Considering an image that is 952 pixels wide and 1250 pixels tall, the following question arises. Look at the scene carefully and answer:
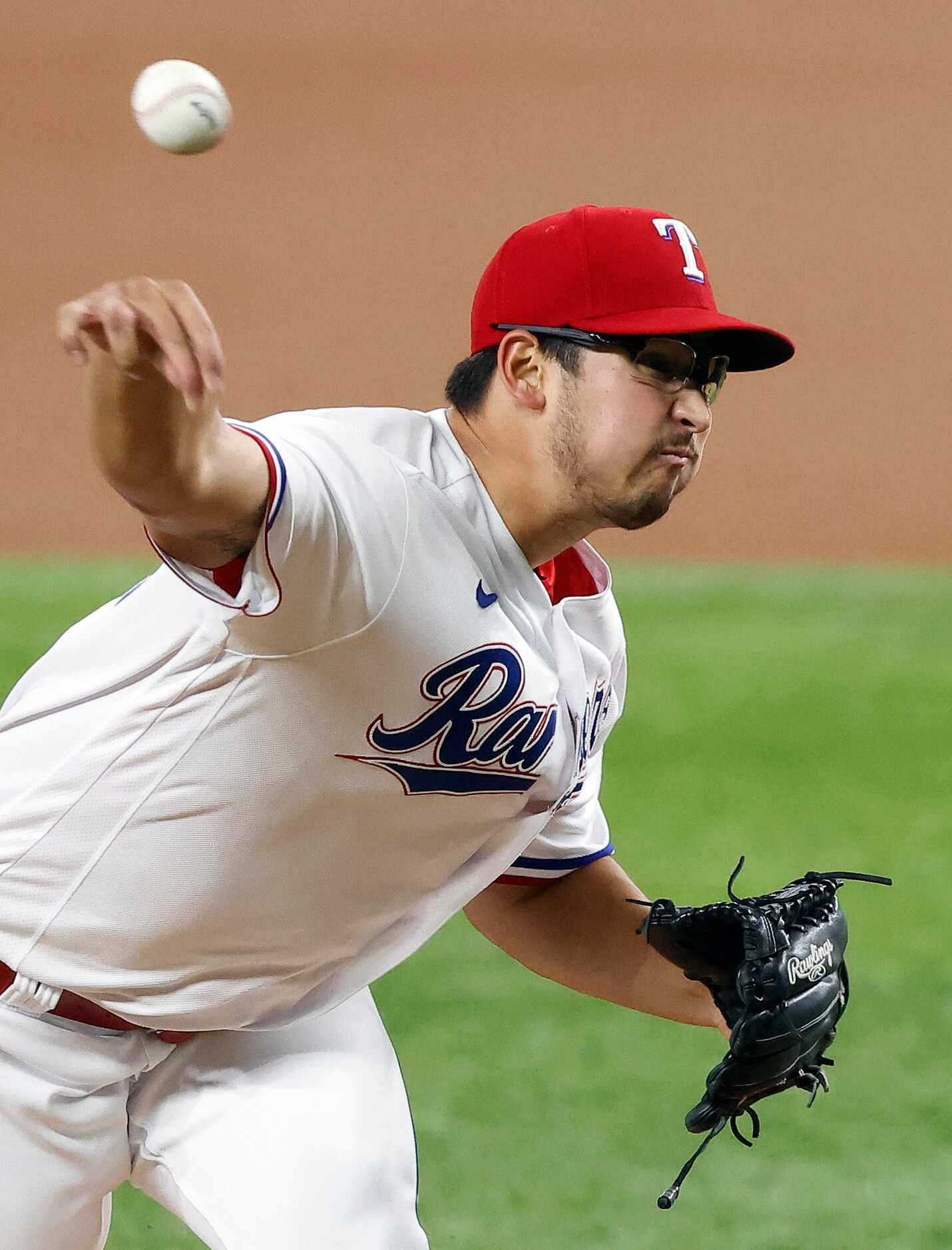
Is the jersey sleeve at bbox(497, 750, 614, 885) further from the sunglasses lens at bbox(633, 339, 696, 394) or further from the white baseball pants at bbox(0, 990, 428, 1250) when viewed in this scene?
the sunglasses lens at bbox(633, 339, 696, 394)

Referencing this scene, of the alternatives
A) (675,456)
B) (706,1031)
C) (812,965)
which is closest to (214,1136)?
(812,965)

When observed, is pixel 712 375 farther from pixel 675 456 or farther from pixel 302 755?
pixel 302 755

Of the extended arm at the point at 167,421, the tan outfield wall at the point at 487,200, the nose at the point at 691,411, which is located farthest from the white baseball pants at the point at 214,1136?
the tan outfield wall at the point at 487,200

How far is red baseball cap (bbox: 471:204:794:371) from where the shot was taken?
235 centimetres

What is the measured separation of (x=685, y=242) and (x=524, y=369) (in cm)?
32

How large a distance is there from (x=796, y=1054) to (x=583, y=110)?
49.6 feet

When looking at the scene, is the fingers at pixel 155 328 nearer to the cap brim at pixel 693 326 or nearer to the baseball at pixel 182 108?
the baseball at pixel 182 108

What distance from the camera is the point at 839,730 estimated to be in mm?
7676

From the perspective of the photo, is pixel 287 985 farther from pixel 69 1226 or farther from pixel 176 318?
pixel 176 318

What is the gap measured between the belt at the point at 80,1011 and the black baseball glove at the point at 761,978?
886mm

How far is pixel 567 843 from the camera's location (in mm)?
3000

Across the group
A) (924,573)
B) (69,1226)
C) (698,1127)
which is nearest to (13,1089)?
(69,1226)

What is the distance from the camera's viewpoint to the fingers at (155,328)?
5.34ft

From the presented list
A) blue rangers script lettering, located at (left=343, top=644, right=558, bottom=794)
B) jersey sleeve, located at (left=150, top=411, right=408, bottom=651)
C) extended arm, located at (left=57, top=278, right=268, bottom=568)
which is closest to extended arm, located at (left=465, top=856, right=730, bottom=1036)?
blue rangers script lettering, located at (left=343, top=644, right=558, bottom=794)
